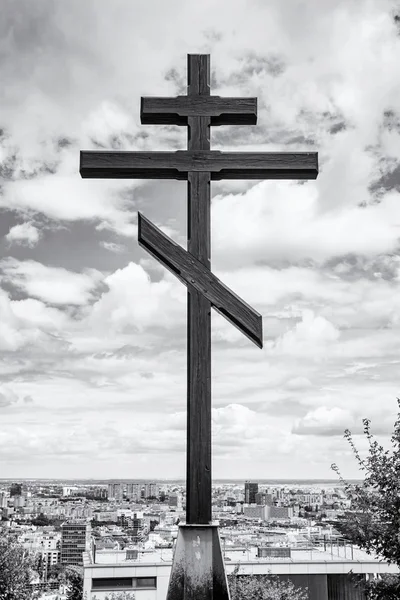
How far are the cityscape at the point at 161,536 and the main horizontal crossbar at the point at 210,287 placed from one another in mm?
2776

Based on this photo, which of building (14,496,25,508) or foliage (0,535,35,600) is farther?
building (14,496,25,508)

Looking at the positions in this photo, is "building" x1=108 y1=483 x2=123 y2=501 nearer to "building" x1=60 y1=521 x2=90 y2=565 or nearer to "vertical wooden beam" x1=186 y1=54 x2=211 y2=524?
"building" x1=60 y1=521 x2=90 y2=565

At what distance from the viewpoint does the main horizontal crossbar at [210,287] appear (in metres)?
4.23

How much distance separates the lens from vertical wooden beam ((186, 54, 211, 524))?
3939 millimetres

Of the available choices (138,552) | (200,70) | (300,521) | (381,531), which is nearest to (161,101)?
(200,70)

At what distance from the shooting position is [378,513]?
607cm

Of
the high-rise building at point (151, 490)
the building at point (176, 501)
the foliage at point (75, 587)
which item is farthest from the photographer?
the high-rise building at point (151, 490)

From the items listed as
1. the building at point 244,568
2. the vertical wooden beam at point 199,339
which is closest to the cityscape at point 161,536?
the building at point 244,568

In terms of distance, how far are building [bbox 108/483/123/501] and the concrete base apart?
48.5 metres

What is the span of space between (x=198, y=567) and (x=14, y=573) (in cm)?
1103

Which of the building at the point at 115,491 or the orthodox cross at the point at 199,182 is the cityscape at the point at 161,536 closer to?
the building at the point at 115,491

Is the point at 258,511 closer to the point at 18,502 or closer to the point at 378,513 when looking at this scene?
the point at 18,502

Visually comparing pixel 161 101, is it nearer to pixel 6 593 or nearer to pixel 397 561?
pixel 397 561

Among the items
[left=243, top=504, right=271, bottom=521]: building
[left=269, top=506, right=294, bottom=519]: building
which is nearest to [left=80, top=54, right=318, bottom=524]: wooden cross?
[left=243, top=504, right=271, bottom=521]: building
